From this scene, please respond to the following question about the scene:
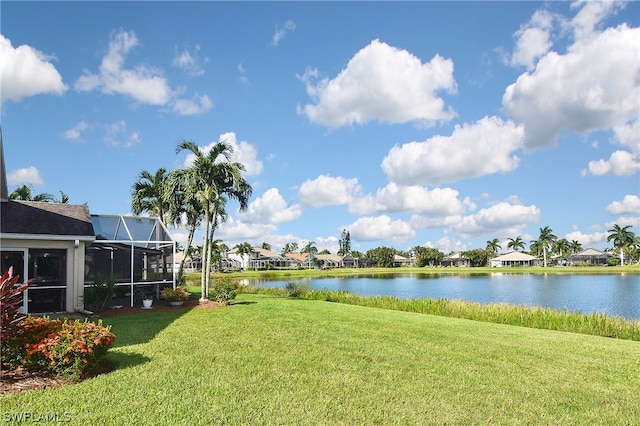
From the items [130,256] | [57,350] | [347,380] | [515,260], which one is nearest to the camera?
[57,350]

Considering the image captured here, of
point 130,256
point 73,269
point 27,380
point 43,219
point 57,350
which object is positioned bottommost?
point 27,380

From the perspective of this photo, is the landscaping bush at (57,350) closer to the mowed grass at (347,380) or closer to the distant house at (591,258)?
the mowed grass at (347,380)

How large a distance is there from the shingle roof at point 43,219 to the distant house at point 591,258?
116383 millimetres

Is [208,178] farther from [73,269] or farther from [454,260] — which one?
[454,260]

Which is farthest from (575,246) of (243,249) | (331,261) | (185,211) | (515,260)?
(185,211)

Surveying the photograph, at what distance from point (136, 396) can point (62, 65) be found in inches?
649

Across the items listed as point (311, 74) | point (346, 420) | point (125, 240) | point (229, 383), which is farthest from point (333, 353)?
point (311, 74)

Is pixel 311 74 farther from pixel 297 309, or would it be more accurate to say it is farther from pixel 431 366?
pixel 431 366

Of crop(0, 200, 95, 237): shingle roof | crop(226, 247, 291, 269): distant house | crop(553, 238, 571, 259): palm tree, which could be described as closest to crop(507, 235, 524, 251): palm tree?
crop(553, 238, 571, 259): palm tree

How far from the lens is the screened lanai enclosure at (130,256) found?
17.0 metres

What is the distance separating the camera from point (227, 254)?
348 feet

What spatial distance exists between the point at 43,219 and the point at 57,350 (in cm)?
988

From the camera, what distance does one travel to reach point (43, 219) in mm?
14391

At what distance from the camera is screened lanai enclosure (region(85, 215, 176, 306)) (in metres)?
17.0
